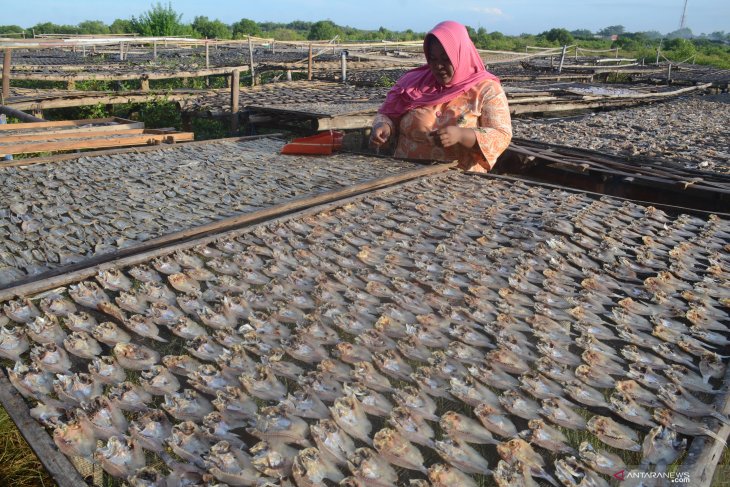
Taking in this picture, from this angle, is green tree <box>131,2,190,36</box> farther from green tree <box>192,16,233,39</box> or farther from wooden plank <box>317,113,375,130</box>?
wooden plank <box>317,113,375,130</box>

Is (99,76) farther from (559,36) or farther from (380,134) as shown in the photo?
(559,36)

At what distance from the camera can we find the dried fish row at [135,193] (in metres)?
2.90

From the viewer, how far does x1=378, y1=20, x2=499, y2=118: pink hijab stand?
173 inches

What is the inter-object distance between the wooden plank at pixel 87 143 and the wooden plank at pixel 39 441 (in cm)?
422

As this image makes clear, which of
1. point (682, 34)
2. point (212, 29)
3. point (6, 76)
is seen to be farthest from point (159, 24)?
point (682, 34)

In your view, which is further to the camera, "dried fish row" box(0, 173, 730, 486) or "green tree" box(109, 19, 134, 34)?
"green tree" box(109, 19, 134, 34)

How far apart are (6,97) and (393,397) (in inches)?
381

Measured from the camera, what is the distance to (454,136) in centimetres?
436

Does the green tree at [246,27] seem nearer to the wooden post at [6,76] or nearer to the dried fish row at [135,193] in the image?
the wooden post at [6,76]

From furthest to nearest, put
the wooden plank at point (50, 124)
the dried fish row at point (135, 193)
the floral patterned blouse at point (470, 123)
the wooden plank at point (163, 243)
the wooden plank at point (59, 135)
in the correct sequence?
the wooden plank at point (50, 124) → the wooden plank at point (59, 135) → the floral patterned blouse at point (470, 123) → the dried fish row at point (135, 193) → the wooden plank at point (163, 243)

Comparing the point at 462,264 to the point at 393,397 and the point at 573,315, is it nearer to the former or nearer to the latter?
the point at 573,315

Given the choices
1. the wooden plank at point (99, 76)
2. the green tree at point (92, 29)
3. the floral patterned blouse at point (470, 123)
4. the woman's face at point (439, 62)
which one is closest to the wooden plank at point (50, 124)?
the floral patterned blouse at point (470, 123)

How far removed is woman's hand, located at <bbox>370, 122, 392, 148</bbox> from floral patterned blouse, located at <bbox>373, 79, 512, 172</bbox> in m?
0.06

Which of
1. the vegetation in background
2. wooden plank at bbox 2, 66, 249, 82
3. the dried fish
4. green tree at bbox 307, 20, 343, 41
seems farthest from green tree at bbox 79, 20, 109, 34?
the dried fish
